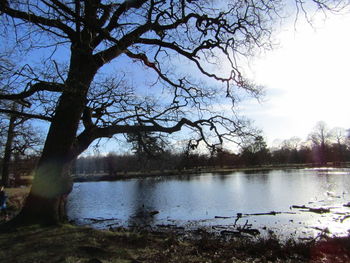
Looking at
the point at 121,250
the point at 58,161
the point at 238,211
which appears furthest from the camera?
the point at 238,211

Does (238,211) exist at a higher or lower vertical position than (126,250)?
lower

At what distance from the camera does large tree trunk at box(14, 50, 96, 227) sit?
27.8ft

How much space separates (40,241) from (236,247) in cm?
537

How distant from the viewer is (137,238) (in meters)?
8.27

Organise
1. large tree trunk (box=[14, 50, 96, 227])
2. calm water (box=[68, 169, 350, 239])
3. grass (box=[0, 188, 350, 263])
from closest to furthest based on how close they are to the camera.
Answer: grass (box=[0, 188, 350, 263]) < large tree trunk (box=[14, 50, 96, 227]) < calm water (box=[68, 169, 350, 239])

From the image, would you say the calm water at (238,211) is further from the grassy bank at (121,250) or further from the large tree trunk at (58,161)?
the large tree trunk at (58,161)

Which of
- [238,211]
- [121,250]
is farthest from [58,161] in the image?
[238,211]

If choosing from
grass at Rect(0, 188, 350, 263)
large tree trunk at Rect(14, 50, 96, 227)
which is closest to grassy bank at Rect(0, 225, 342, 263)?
grass at Rect(0, 188, 350, 263)

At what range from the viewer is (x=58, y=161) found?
8773mm

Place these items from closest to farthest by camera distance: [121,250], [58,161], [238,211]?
[121,250] → [58,161] → [238,211]

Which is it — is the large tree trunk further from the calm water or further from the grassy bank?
the calm water

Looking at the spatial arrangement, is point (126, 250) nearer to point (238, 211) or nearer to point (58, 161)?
point (58, 161)

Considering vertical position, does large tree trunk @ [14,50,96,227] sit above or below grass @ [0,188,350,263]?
above

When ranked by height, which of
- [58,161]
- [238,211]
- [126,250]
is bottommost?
[238,211]
